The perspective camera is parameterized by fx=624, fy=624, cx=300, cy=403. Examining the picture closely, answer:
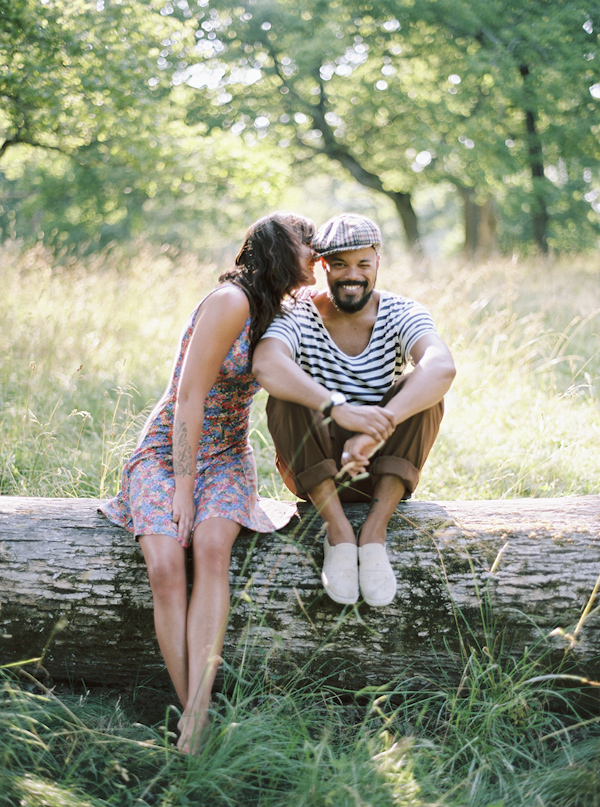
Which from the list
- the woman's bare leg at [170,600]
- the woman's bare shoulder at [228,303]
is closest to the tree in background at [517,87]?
the woman's bare shoulder at [228,303]

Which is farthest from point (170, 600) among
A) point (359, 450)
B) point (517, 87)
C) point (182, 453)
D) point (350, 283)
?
point (517, 87)

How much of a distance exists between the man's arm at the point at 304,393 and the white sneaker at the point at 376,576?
38 centimetres

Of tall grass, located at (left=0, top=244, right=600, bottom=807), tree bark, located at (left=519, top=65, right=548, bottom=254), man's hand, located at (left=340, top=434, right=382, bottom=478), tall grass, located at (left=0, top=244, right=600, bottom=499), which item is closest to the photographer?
tall grass, located at (left=0, top=244, right=600, bottom=807)

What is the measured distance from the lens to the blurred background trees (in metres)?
5.89

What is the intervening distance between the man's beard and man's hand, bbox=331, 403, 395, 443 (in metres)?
0.52

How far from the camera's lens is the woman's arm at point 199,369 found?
7.16ft

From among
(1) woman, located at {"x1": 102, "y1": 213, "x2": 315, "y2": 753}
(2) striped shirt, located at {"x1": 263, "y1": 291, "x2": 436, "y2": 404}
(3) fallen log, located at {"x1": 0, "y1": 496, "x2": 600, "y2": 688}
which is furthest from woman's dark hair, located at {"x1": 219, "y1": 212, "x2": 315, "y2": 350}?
(3) fallen log, located at {"x1": 0, "y1": 496, "x2": 600, "y2": 688}

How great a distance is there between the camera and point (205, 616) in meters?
1.94

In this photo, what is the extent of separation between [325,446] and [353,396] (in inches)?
14.5

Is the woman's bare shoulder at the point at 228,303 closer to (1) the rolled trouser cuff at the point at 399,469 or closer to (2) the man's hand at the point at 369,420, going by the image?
(2) the man's hand at the point at 369,420

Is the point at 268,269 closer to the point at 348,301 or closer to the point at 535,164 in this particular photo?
the point at 348,301

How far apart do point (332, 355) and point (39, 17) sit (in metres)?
4.51

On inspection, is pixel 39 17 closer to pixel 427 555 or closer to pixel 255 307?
pixel 255 307

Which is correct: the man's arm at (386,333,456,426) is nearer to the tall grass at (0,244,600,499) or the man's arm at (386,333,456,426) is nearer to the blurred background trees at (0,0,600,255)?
the tall grass at (0,244,600,499)
